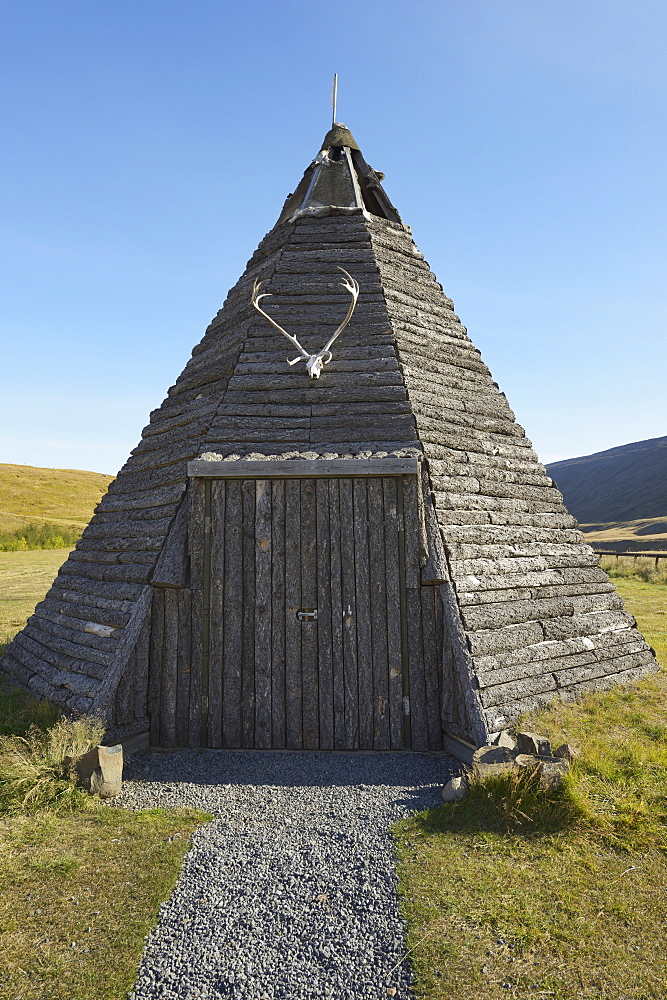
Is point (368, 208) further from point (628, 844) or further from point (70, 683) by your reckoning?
point (628, 844)

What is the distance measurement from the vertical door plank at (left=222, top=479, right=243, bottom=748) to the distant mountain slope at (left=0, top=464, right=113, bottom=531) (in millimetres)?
41810

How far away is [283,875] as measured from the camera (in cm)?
409

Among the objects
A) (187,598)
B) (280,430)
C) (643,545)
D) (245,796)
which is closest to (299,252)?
(280,430)

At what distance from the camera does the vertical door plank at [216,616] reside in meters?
6.50

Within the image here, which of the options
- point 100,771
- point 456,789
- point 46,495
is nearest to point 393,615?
point 456,789

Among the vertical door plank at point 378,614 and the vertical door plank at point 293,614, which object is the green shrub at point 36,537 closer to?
the vertical door plank at point 293,614

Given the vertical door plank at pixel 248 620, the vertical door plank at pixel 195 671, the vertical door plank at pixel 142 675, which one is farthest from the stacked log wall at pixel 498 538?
the vertical door plank at pixel 142 675

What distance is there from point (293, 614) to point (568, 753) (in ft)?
10.3

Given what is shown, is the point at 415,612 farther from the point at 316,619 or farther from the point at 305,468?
the point at 305,468

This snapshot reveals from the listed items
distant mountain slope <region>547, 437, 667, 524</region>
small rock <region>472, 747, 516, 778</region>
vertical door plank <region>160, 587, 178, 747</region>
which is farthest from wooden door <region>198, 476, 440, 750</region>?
distant mountain slope <region>547, 437, 667, 524</region>

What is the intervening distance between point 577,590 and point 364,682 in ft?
11.5

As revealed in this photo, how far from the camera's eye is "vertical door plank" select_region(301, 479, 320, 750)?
6410 mm

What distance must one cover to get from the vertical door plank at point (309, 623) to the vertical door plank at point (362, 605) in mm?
361

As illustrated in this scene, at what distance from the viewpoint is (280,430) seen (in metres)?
7.36
